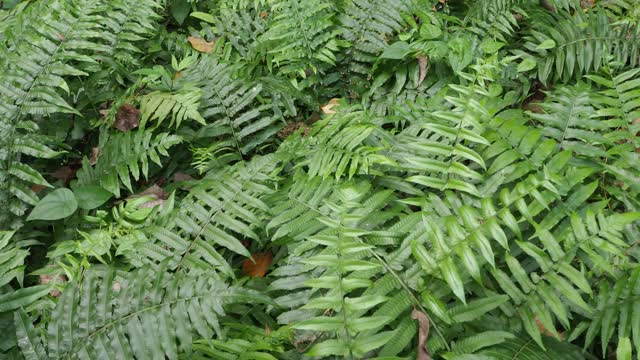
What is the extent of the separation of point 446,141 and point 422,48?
0.89 m

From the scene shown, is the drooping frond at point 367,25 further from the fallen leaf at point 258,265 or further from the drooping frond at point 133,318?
the drooping frond at point 133,318

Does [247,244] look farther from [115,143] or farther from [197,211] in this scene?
[115,143]

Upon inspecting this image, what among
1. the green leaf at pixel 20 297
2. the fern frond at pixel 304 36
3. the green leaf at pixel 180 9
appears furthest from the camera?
the green leaf at pixel 180 9

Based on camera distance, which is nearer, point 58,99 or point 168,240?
point 168,240

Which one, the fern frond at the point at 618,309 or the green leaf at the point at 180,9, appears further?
the green leaf at the point at 180,9

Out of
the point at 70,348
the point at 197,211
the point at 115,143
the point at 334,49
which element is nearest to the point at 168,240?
the point at 197,211

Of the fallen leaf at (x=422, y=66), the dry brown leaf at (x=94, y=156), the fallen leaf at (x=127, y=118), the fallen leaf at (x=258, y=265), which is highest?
the fallen leaf at (x=422, y=66)

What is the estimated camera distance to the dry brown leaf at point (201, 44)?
4031 millimetres

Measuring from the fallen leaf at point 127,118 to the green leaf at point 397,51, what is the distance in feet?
5.36

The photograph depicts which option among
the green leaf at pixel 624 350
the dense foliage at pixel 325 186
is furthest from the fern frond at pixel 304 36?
the green leaf at pixel 624 350

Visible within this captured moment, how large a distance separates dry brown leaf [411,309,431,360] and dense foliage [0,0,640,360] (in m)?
0.01

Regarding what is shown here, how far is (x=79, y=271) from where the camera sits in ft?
8.14

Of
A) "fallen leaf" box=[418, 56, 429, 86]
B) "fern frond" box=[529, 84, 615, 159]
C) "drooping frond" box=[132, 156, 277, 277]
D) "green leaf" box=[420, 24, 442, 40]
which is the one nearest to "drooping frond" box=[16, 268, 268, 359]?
"drooping frond" box=[132, 156, 277, 277]

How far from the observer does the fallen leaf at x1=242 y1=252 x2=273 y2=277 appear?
2.71 metres
